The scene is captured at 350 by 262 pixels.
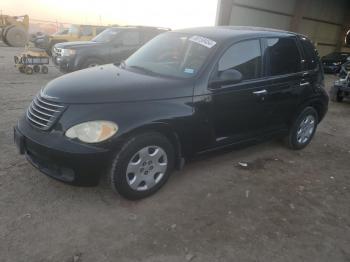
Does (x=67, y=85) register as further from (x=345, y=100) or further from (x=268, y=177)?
(x=345, y=100)

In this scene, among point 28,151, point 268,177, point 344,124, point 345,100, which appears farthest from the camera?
point 345,100

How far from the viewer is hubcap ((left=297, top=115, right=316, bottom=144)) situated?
565cm

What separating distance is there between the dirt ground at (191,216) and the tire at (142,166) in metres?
0.17

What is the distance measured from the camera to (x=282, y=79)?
16.1ft

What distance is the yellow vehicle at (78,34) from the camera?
628 inches

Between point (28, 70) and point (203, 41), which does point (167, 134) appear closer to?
point (203, 41)

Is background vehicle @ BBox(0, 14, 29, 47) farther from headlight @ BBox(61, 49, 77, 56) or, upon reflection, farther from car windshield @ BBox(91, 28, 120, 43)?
headlight @ BBox(61, 49, 77, 56)

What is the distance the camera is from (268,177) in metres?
4.70

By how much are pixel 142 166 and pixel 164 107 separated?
64 cm

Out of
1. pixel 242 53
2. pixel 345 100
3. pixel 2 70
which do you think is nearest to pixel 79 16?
pixel 2 70

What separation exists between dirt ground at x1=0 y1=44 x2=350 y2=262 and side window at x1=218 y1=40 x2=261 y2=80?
1295 millimetres

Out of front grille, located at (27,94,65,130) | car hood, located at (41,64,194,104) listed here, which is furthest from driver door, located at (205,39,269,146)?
front grille, located at (27,94,65,130)

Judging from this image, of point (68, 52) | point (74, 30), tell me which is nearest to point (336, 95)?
point (68, 52)

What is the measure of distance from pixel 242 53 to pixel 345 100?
7.74 meters
